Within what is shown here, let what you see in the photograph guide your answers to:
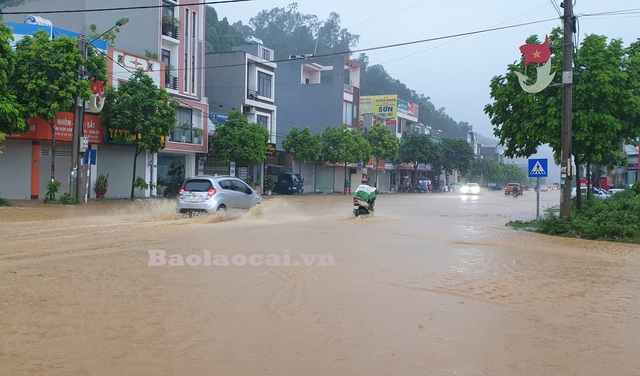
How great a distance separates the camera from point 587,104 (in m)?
17.1

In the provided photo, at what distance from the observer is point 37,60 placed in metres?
22.7

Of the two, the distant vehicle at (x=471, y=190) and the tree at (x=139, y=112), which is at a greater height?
the tree at (x=139, y=112)

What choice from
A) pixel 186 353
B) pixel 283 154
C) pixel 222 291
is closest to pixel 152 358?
pixel 186 353

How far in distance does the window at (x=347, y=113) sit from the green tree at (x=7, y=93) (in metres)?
Answer: 38.9

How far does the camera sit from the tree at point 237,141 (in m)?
36.2

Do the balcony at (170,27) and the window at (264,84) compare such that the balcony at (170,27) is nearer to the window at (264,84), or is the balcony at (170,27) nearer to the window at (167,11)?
the window at (167,11)

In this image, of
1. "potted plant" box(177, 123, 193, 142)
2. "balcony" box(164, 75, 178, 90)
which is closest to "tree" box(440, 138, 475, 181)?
"balcony" box(164, 75, 178, 90)

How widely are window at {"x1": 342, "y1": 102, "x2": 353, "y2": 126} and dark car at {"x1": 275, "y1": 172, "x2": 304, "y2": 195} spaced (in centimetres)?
1562

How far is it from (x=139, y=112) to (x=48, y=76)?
200 inches

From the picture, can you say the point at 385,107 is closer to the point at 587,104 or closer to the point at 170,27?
the point at 170,27

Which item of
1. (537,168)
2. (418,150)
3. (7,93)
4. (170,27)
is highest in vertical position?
(170,27)

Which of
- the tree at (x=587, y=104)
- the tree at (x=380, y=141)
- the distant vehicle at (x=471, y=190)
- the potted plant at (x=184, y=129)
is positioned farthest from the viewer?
the distant vehicle at (x=471, y=190)

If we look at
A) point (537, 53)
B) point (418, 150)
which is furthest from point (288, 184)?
point (537, 53)

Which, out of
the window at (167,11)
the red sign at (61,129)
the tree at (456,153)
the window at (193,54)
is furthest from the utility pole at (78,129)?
the tree at (456,153)
